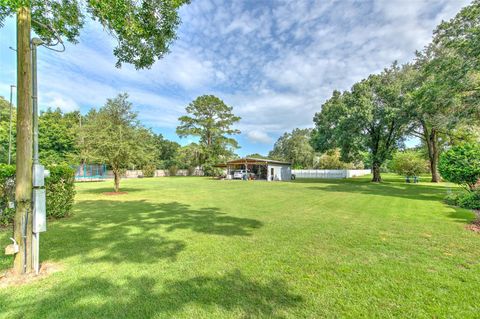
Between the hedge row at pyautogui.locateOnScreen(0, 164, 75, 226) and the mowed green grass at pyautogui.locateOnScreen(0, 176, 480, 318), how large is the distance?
2.73ft

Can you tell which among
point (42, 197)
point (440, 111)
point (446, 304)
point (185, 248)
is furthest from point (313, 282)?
point (440, 111)

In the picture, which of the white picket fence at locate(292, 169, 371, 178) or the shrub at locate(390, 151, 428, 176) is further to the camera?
the white picket fence at locate(292, 169, 371, 178)

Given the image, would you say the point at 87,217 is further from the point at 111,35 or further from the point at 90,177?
the point at 90,177

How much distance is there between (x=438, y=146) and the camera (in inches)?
1003

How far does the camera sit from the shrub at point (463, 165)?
28.6 ft

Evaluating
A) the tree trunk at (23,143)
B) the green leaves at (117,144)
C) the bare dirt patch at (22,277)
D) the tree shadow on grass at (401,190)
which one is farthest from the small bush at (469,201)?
the green leaves at (117,144)

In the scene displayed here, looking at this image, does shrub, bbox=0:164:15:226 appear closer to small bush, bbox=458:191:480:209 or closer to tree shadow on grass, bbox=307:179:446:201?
small bush, bbox=458:191:480:209

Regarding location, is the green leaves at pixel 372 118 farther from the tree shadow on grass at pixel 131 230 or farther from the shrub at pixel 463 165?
the tree shadow on grass at pixel 131 230

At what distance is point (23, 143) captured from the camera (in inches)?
120

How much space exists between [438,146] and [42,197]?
3411 centimetres

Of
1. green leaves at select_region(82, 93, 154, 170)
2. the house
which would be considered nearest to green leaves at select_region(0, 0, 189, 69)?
green leaves at select_region(82, 93, 154, 170)

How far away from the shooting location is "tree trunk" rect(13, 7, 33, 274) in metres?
3.04

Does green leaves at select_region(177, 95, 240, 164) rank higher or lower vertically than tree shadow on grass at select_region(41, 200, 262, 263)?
higher

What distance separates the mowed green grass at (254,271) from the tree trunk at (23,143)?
0.71 metres
